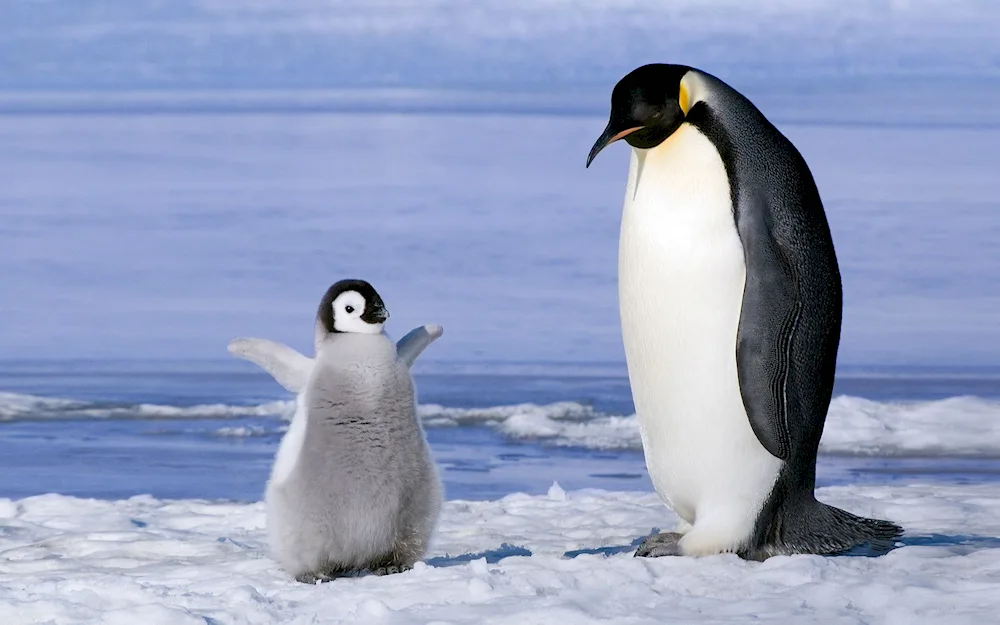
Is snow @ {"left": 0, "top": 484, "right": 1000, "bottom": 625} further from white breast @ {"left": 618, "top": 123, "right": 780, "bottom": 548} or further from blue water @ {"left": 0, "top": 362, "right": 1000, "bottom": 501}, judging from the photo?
blue water @ {"left": 0, "top": 362, "right": 1000, "bottom": 501}

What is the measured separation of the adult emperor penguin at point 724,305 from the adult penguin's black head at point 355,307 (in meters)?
0.63

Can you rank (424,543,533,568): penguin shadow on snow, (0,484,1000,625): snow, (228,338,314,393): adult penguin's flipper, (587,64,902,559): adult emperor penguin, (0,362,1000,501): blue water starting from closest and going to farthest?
(0,484,1000,625): snow, (587,64,902,559): adult emperor penguin, (228,338,314,393): adult penguin's flipper, (424,543,533,568): penguin shadow on snow, (0,362,1000,501): blue water

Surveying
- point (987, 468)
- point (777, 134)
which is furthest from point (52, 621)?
point (987, 468)

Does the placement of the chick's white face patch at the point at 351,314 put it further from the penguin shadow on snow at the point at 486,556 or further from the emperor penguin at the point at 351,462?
the penguin shadow on snow at the point at 486,556

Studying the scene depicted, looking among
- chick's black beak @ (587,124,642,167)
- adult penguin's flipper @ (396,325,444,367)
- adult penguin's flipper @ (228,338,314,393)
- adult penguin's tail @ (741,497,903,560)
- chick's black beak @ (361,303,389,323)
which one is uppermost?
chick's black beak @ (587,124,642,167)

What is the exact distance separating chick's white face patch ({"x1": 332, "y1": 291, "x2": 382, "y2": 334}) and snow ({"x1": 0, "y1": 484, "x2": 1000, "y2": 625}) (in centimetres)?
59

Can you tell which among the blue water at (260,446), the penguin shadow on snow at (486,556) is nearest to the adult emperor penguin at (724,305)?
the penguin shadow on snow at (486,556)

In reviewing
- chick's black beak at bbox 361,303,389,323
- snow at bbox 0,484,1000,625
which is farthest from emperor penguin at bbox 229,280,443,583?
snow at bbox 0,484,1000,625

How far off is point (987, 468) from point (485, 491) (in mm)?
2033

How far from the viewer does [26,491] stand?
20.1 ft

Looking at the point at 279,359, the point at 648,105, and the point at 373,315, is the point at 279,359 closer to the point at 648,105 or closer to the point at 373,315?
the point at 373,315

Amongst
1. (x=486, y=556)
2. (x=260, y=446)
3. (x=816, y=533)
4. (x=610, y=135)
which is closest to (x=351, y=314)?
(x=610, y=135)

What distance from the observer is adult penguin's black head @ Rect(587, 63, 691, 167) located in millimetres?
3787

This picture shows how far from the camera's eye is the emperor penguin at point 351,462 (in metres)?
3.75
